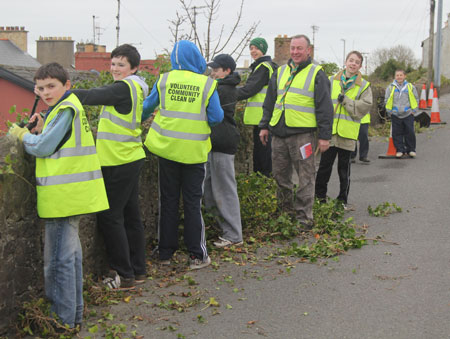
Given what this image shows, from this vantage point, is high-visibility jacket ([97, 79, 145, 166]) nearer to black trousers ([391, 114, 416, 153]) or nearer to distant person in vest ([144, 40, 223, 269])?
distant person in vest ([144, 40, 223, 269])

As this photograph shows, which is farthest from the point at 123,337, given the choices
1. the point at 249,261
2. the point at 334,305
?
the point at 249,261

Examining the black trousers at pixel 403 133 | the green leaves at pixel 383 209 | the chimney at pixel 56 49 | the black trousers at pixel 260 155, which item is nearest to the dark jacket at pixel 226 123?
the black trousers at pixel 260 155

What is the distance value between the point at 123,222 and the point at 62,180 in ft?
3.82

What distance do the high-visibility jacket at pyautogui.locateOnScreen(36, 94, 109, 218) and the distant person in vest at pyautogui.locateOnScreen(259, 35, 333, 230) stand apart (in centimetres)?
322

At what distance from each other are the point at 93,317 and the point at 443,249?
3.64 metres

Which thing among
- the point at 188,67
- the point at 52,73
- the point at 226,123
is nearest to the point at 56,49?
the point at 226,123

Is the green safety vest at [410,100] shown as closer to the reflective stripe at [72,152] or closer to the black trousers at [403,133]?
the black trousers at [403,133]

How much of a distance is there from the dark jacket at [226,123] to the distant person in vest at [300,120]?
0.85 metres

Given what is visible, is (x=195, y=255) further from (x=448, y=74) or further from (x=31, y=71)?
(x=448, y=74)

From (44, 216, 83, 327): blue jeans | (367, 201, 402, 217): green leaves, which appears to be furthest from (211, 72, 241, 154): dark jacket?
(367, 201, 402, 217): green leaves

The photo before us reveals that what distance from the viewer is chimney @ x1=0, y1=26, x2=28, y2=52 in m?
36.8

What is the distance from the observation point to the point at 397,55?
177ft

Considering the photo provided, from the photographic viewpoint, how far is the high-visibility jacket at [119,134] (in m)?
4.91

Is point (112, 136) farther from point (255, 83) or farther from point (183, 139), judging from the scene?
point (255, 83)
